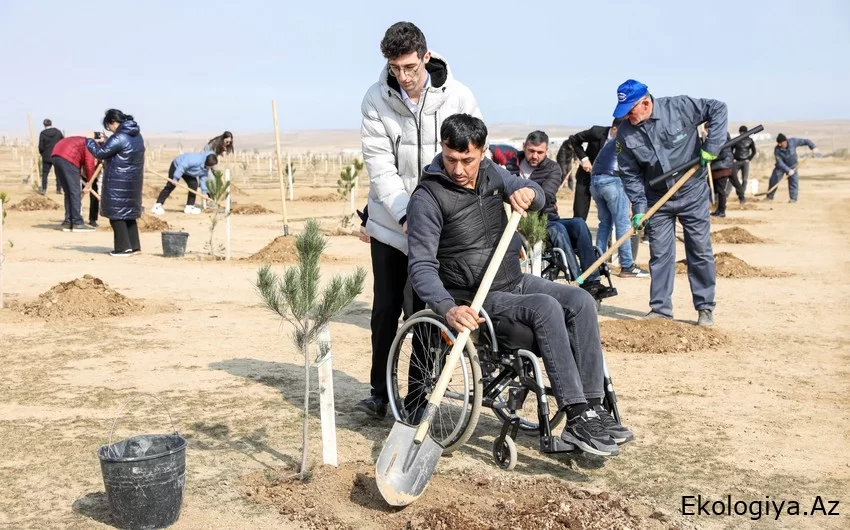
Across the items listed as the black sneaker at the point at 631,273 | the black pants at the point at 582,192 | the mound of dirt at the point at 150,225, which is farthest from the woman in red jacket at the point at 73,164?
the black sneaker at the point at 631,273

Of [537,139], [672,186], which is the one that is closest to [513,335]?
[672,186]

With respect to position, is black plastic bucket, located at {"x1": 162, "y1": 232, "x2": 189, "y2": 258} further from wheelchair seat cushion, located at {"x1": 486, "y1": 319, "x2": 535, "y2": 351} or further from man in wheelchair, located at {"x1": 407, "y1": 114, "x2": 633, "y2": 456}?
wheelchair seat cushion, located at {"x1": 486, "y1": 319, "x2": 535, "y2": 351}

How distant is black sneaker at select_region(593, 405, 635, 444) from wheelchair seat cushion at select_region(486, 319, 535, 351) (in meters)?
0.41

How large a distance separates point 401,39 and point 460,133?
581mm

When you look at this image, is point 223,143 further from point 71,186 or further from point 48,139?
point 48,139

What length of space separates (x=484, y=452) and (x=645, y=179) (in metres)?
4.13

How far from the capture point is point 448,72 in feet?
16.9

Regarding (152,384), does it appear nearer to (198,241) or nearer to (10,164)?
(198,241)

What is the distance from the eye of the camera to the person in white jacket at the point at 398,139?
16.5ft

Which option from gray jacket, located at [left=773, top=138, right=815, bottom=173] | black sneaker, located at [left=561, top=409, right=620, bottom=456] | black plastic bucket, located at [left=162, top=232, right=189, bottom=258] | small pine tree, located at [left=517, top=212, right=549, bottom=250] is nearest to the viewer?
black sneaker, located at [left=561, top=409, right=620, bottom=456]

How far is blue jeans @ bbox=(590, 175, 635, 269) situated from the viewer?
11.2 m

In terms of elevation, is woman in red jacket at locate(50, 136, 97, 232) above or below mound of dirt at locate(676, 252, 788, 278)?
above

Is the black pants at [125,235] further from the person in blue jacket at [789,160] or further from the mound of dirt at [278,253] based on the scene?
the person in blue jacket at [789,160]

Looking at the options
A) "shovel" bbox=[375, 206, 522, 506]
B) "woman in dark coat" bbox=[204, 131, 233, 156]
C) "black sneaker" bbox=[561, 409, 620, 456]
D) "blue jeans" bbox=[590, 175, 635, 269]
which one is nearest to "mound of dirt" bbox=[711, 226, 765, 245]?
"blue jeans" bbox=[590, 175, 635, 269]
